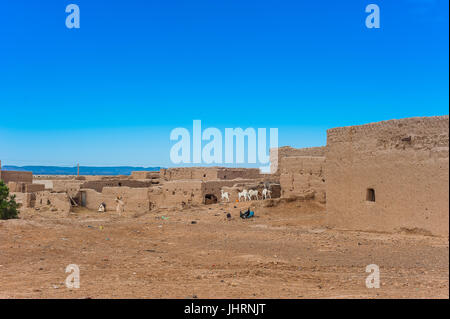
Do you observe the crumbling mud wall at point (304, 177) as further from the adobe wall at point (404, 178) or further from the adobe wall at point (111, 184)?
the adobe wall at point (111, 184)

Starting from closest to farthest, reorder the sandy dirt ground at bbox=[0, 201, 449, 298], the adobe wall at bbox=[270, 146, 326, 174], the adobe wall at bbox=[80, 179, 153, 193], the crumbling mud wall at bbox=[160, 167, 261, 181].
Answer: the sandy dirt ground at bbox=[0, 201, 449, 298] < the adobe wall at bbox=[270, 146, 326, 174] < the adobe wall at bbox=[80, 179, 153, 193] < the crumbling mud wall at bbox=[160, 167, 261, 181]

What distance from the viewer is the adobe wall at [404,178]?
2.99 metres

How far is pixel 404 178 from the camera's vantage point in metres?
3.84

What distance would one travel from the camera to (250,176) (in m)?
31.9

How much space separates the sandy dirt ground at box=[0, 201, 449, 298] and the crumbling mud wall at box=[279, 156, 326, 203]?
10.4 ft

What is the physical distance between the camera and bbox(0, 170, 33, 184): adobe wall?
108 feet

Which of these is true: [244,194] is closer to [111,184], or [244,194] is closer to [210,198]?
[210,198]

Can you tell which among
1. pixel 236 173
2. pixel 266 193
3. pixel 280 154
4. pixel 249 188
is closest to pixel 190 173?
pixel 236 173

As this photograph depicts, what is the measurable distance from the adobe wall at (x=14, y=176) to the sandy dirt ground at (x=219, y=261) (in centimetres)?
2299

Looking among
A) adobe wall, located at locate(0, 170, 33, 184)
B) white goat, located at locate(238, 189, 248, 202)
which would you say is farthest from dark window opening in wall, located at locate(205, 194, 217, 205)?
adobe wall, located at locate(0, 170, 33, 184)

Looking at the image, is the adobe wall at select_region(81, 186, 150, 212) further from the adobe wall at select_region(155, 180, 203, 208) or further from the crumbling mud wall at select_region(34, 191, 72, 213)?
the crumbling mud wall at select_region(34, 191, 72, 213)
